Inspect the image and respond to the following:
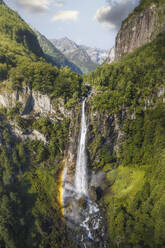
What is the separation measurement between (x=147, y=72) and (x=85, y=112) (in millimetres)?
22711

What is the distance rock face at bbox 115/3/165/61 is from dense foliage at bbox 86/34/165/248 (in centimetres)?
1357

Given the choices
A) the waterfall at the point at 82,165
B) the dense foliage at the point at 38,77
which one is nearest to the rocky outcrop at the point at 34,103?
the dense foliage at the point at 38,77

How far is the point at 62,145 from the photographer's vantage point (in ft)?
156

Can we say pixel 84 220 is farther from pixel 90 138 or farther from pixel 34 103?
pixel 34 103

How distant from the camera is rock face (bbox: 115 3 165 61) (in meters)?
64.8

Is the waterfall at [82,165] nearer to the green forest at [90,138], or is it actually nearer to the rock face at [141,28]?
the green forest at [90,138]

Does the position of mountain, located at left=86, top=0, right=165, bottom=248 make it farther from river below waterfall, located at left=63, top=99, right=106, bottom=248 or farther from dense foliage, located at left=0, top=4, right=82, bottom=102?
dense foliage, located at left=0, top=4, right=82, bottom=102

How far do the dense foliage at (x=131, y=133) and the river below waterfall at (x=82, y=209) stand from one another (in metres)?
2.43

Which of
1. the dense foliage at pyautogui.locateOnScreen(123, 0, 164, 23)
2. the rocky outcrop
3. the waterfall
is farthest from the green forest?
the dense foliage at pyautogui.locateOnScreen(123, 0, 164, 23)

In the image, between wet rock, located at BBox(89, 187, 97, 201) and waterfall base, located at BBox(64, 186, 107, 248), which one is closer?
waterfall base, located at BBox(64, 186, 107, 248)

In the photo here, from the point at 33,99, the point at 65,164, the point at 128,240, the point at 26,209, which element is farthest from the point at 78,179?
the point at 33,99

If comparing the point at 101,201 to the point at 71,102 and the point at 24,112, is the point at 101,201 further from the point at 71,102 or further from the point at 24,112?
the point at 24,112

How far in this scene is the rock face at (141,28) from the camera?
64812mm

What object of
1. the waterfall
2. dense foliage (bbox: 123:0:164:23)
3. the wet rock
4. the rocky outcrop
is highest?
dense foliage (bbox: 123:0:164:23)
